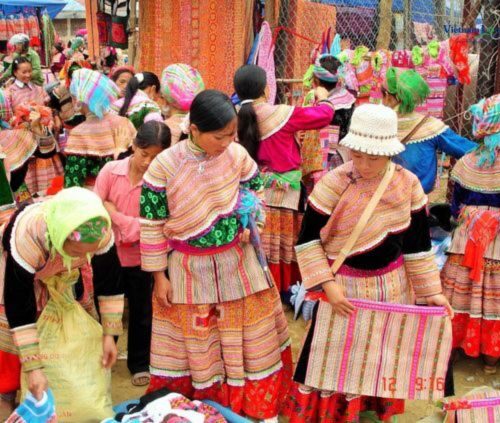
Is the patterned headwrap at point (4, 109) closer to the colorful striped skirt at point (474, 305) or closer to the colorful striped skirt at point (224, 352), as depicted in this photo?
the colorful striped skirt at point (224, 352)

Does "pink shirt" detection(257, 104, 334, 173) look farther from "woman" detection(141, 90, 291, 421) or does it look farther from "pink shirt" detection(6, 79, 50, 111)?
"pink shirt" detection(6, 79, 50, 111)

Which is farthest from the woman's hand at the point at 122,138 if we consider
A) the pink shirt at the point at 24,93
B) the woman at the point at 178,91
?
the pink shirt at the point at 24,93

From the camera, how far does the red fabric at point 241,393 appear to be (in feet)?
10.5

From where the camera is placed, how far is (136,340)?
12.6 feet

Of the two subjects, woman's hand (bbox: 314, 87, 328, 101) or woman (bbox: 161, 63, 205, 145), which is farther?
woman's hand (bbox: 314, 87, 328, 101)

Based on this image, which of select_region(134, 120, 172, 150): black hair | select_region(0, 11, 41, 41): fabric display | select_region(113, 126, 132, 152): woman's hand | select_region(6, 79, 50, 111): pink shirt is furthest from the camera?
select_region(0, 11, 41, 41): fabric display

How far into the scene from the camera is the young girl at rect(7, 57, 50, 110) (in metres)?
6.75

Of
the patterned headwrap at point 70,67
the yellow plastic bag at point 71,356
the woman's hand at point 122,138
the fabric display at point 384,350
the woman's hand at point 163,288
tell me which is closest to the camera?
the yellow plastic bag at point 71,356

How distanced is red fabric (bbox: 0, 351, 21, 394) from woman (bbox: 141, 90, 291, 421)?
26.7 inches

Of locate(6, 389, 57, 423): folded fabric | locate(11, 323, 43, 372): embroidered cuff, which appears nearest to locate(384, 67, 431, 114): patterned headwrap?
locate(11, 323, 43, 372): embroidered cuff

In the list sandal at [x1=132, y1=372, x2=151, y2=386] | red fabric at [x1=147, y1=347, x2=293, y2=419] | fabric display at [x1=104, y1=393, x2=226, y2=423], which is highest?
fabric display at [x1=104, y1=393, x2=226, y2=423]

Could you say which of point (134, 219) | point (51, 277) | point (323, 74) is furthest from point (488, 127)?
point (51, 277)

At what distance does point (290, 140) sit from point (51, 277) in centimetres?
224

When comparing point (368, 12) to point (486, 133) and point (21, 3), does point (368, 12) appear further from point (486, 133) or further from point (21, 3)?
point (21, 3)
